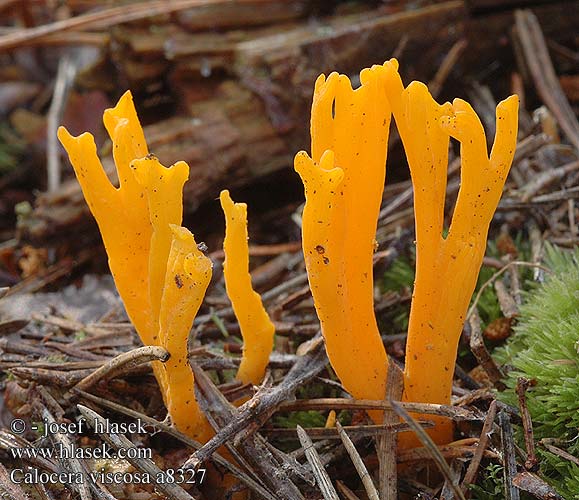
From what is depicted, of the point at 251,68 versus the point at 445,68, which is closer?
the point at 251,68

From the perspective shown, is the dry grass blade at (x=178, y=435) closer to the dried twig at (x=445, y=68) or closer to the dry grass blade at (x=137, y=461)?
the dry grass blade at (x=137, y=461)

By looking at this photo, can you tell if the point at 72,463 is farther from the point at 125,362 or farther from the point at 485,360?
the point at 485,360

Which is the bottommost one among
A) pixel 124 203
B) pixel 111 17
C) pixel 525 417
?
pixel 525 417

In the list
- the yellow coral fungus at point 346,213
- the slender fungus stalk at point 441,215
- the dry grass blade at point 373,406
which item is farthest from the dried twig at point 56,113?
the slender fungus stalk at point 441,215

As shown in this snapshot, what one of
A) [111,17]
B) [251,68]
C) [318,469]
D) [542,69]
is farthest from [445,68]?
[318,469]

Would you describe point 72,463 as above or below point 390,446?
above

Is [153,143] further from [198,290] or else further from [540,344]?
[540,344]

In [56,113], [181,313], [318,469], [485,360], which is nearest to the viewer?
[181,313]

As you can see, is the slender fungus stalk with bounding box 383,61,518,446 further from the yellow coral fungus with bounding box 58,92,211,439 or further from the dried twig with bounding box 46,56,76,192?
the dried twig with bounding box 46,56,76,192
